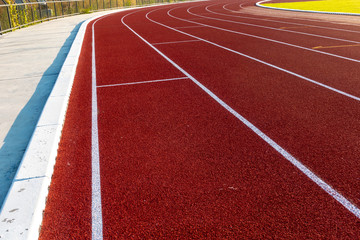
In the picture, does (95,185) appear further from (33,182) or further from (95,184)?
(33,182)

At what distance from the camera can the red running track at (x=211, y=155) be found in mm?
3180

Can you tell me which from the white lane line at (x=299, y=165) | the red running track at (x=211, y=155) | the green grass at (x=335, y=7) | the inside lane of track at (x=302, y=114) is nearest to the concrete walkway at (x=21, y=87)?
the red running track at (x=211, y=155)

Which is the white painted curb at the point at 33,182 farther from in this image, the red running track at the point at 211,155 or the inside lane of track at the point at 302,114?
the inside lane of track at the point at 302,114

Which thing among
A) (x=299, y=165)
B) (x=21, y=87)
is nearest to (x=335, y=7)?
(x=21, y=87)

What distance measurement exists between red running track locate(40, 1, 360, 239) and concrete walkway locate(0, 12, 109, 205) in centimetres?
55

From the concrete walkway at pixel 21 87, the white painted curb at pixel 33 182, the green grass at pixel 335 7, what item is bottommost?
the concrete walkway at pixel 21 87

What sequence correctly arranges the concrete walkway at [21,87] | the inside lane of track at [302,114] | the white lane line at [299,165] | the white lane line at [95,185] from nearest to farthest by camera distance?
1. the white lane line at [95,185]
2. the white lane line at [299,165]
3. the inside lane of track at [302,114]
4. the concrete walkway at [21,87]

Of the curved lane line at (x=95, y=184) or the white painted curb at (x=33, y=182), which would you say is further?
the curved lane line at (x=95, y=184)

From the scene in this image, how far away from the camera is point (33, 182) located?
12.0 ft

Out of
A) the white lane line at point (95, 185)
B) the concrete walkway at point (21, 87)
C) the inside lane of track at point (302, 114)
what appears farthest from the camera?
the concrete walkway at point (21, 87)

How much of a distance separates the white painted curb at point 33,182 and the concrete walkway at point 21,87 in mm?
183

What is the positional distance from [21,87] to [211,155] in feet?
17.1

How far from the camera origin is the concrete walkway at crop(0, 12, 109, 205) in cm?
458

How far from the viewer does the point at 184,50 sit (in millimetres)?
11773
